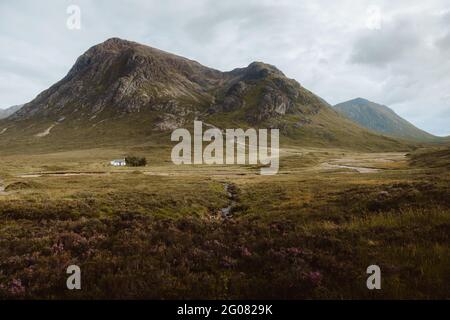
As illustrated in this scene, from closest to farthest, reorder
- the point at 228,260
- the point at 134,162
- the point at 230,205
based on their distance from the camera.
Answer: the point at 228,260 → the point at 230,205 → the point at 134,162

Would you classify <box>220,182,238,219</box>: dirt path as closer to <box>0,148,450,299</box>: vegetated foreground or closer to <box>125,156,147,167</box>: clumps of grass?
A: <box>0,148,450,299</box>: vegetated foreground

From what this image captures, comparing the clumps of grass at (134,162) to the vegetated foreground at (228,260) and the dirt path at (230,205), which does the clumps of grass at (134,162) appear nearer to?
the dirt path at (230,205)

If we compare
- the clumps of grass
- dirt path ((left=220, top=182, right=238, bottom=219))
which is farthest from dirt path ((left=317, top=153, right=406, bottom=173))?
the clumps of grass

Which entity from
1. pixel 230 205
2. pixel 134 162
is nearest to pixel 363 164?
pixel 134 162

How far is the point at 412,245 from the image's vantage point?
10.6 meters

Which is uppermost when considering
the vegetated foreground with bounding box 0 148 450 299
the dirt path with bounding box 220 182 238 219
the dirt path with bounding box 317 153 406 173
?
the dirt path with bounding box 317 153 406 173

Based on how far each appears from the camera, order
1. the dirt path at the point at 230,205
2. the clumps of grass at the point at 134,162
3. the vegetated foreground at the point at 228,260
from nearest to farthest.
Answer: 1. the vegetated foreground at the point at 228,260
2. the dirt path at the point at 230,205
3. the clumps of grass at the point at 134,162

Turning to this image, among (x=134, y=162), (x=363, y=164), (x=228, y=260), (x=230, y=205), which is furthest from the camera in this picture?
(x=134, y=162)

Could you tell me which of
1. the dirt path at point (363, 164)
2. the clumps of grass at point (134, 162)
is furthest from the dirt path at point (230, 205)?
the clumps of grass at point (134, 162)

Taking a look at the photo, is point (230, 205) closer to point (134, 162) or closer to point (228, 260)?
point (228, 260)
